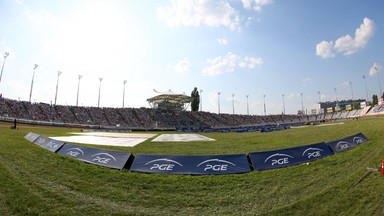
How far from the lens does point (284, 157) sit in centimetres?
1246

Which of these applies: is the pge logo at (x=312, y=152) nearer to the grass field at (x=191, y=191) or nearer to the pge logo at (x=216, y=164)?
the grass field at (x=191, y=191)

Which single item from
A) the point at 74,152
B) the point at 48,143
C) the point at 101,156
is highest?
the point at 48,143

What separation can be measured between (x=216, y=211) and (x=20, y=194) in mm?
7754

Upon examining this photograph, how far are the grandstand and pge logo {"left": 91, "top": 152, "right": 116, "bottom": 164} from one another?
5244cm

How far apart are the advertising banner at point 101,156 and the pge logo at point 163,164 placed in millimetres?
1590

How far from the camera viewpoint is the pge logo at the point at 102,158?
1277cm

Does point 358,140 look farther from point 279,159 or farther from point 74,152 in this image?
point 74,152

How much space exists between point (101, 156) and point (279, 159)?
33.7ft

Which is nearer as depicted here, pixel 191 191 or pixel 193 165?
pixel 191 191

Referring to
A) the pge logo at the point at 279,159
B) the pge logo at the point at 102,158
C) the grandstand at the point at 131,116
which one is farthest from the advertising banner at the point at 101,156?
the grandstand at the point at 131,116

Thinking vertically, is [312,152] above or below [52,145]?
below

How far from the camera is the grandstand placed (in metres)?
62.0

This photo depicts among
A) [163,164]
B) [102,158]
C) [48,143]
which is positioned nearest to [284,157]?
[163,164]

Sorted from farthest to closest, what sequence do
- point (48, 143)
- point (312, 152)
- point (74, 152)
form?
point (48, 143)
point (74, 152)
point (312, 152)
